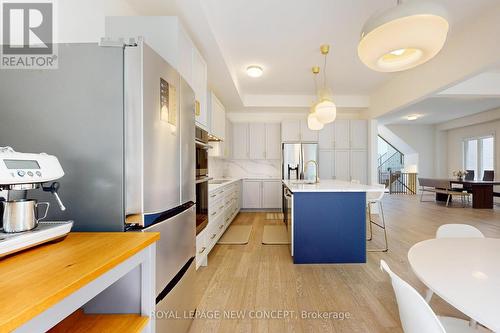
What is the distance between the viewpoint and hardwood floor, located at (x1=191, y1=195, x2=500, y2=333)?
1674mm

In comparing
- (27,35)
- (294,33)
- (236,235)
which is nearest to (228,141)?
(236,235)

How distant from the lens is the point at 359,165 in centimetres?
554

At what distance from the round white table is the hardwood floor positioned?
0.87 metres

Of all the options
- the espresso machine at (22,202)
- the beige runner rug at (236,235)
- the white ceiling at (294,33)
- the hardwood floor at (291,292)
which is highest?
the white ceiling at (294,33)

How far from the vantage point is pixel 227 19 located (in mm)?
2561

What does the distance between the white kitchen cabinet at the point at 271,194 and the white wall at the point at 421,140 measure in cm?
683

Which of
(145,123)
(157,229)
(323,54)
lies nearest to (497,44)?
(323,54)

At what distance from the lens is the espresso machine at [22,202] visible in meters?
0.70

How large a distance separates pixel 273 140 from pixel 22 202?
5.31m

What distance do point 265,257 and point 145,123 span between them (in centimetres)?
237

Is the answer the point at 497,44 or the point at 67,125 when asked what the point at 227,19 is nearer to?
the point at 67,125

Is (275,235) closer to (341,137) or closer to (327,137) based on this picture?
(327,137)

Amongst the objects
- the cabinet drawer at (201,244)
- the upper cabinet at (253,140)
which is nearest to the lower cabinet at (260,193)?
the upper cabinet at (253,140)

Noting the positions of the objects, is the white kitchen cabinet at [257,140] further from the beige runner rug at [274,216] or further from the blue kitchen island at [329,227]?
the blue kitchen island at [329,227]
